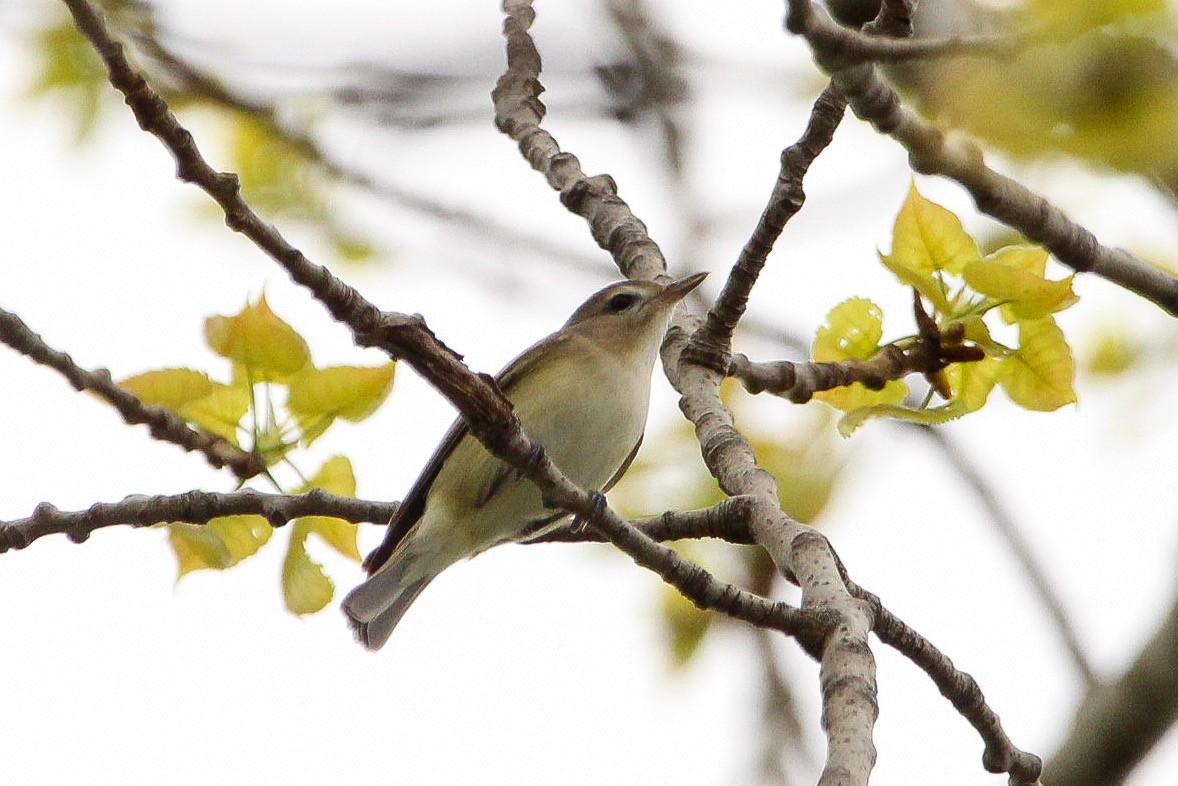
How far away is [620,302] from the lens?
5.55 m

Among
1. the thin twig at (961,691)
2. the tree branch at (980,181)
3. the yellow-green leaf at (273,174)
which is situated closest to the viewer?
the tree branch at (980,181)

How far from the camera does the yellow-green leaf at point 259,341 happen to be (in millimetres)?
3467

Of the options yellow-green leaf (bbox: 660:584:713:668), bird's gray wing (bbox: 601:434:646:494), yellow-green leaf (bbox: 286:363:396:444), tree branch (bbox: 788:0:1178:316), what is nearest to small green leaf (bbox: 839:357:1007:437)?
tree branch (bbox: 788:0:1178:316)

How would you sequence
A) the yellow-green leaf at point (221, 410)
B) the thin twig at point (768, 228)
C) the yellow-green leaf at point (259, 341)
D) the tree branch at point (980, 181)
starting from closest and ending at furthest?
the tree branch at point (980, 181)
the thin twig at point (768, 228)
the yellow-green leaf at point (259, 341)
the yellow-green leaf at point (221, 410)

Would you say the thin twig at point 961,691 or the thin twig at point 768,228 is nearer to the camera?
the thin twig at point 768,228

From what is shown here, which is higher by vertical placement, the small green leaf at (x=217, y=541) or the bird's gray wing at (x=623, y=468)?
the bird's gray wing at (x=623, y=468)

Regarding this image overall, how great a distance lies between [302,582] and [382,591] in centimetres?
139

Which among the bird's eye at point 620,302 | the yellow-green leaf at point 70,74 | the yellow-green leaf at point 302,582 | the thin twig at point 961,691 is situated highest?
the yellow-green leaf at point 70,74

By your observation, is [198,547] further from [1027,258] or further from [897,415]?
[1027,258]

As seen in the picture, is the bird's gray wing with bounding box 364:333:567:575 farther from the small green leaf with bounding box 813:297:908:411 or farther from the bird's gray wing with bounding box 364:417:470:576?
the small green leaf with bounding box 813:297:908:411

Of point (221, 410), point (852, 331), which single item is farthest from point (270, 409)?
point (852, 331)

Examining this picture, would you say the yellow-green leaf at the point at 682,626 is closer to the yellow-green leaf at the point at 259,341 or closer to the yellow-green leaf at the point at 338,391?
the yellow-green leaf at the point at 338,391

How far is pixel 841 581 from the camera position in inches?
105

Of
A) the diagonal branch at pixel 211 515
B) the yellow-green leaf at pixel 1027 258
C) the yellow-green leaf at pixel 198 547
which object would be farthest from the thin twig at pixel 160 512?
the yellow-green leaf at pixel 1027 258
